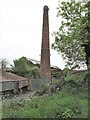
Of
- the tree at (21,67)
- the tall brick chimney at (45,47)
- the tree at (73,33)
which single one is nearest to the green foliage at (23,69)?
the tree at (21,67)

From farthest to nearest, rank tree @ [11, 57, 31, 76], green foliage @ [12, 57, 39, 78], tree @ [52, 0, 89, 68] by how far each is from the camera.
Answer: tree @ [11, 57, 31, 76]
green foliage @ [12, 57, 39, 78]
tree @ [52, 0, 89, 68]

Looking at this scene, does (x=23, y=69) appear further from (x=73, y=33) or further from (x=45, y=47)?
(x=73, y=33)

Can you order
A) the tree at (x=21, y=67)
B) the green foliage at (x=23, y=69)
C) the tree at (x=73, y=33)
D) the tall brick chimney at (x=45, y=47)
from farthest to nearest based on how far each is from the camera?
the tree at (x=21, y=67) < the green foliage at (x=23, y=69) < the tall brick chimney at (x=45, y=47) < the tree at (x=73, y=33)

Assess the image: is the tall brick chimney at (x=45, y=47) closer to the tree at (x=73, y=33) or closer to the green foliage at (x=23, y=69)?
the green foliage at (x=23, y=69)

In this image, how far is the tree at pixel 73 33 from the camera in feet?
67.5

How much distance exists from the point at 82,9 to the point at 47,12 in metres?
22.9

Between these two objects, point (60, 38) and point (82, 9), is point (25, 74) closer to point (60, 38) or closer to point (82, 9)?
point (60, 38)

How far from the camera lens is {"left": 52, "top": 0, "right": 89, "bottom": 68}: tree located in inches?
810

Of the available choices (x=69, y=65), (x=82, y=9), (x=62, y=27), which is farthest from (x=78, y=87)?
(x=69, y=65)

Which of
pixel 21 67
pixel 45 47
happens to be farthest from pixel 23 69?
pixel 45 47

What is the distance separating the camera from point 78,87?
19266mm

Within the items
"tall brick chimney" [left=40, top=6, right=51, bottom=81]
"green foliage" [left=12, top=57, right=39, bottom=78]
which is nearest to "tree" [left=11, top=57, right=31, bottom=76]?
"green foliage" [left=12, top=57, right=39, bottom=78]

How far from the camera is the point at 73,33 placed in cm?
2183

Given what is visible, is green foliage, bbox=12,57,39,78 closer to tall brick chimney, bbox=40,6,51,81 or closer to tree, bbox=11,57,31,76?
tree, bbox=11,57,31,76
